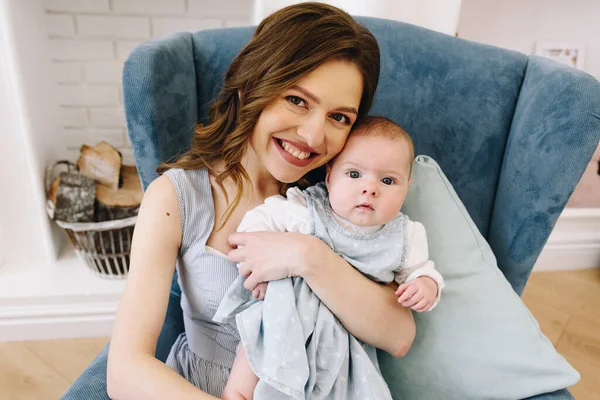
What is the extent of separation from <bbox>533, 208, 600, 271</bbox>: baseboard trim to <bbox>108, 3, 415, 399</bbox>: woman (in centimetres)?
179

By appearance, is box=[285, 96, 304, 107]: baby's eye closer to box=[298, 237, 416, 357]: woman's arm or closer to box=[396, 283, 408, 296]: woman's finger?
box=[298, 237, 416, 357]: woman's arm

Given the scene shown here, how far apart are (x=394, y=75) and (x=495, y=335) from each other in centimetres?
67

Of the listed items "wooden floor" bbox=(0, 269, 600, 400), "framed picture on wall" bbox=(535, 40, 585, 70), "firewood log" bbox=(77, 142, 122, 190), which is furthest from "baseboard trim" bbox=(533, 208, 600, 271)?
"firewood log" bbox=(77, 142, 122, 190)

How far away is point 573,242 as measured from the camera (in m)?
2.39

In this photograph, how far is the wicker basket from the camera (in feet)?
5.45

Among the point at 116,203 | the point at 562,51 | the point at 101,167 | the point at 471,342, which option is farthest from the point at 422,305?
the point at 562,51

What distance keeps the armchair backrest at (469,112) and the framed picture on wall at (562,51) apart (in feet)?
3.53

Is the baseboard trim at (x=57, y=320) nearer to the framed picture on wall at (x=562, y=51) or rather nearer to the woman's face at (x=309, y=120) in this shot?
the woman's face at (x=309, y=120)

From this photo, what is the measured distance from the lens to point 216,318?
→ 90 cm

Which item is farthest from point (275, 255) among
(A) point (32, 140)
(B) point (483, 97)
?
(A) point (32, 140)

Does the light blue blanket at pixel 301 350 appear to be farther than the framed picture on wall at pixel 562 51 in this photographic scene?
No

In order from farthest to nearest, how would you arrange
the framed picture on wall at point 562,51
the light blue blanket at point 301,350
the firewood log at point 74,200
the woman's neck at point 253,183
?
the framed picture on wall at point 562,51 < the firewood log at point 74,200 < the woman's neck at point 253,183 < the light blue blanket at point 301,350

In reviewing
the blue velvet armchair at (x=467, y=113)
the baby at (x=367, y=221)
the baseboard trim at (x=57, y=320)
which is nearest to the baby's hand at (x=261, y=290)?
the baby at (x=367, y=221)

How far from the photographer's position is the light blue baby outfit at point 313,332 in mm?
796
